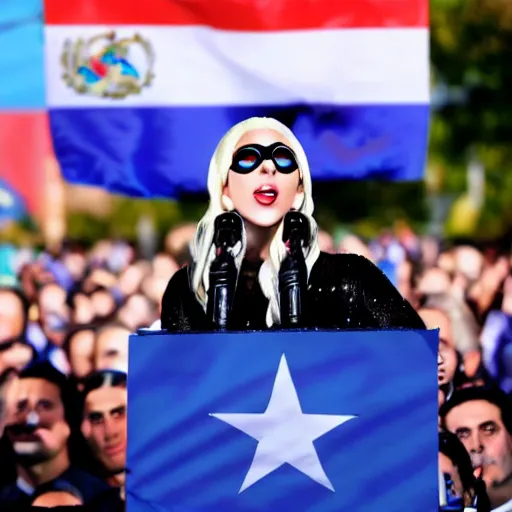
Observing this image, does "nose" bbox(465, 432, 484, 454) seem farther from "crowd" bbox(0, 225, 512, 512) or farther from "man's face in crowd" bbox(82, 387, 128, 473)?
"man's face in crowd" bbox(82, 387, 128, 473)

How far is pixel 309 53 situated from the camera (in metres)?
7.52

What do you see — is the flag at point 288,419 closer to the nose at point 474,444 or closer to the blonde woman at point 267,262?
the blonde woman at point 267,262

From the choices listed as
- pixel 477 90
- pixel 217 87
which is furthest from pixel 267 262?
pixel 477 90

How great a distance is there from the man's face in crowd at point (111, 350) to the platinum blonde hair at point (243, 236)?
8.87ft

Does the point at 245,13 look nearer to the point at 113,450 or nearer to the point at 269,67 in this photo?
the point at 269,67

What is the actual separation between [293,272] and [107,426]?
256cm

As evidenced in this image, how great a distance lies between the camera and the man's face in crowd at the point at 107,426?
6254 mm

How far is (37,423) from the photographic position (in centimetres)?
637

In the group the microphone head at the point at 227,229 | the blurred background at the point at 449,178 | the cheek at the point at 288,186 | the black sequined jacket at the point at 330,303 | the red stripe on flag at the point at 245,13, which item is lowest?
the black sequined jacket at the point at 330,303

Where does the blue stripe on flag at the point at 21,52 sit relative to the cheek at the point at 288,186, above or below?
above

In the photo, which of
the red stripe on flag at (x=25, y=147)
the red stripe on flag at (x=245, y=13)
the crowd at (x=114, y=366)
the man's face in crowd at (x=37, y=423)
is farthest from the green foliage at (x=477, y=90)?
the man's face in crowd at (x=37, y=423)

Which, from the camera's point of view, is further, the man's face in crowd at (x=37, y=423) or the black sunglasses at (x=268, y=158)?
the man's face in crowd at (x=37, y=423)

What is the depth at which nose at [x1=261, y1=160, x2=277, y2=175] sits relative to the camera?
4215 millimetres

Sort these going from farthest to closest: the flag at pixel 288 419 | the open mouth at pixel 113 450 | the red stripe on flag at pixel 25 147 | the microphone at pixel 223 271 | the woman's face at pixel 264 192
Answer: the red stripe on flag at pixel 25 147, the open mouth at pixel 113 450, the woman's face at pixel 264 192, the microphone at pixel 223 271, the flag at pixel 288 419
